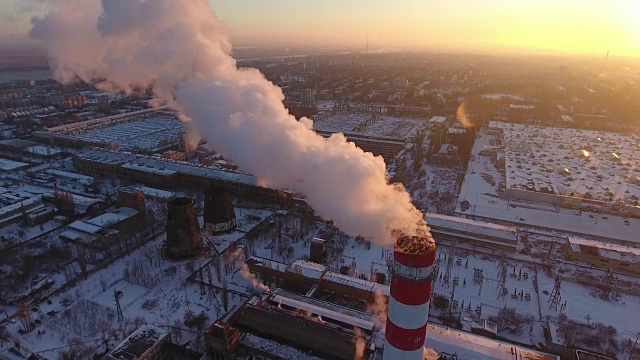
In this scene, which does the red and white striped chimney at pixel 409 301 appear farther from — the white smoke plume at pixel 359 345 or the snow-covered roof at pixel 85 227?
the snow-covered roof at pixel 85 227

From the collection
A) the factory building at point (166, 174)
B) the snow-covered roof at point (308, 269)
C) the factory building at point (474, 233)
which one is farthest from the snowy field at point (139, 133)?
the factory building at point (474, 233)

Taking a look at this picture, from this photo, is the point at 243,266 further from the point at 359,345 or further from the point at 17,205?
the point at 17,205

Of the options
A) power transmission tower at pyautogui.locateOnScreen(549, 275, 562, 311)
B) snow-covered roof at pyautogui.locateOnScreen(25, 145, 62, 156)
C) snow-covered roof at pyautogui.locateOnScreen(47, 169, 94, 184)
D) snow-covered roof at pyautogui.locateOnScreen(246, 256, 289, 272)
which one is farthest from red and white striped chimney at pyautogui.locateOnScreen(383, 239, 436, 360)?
snow-covered roof at pyautogui.locateOnScreen(25, 145, 62, 156)

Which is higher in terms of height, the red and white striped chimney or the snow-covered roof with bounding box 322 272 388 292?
the red and white striped chimney

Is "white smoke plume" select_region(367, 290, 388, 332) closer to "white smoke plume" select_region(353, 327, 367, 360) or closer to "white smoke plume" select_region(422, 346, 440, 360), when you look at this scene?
"white smoke plume" select_region(353, 327, 367, 360)

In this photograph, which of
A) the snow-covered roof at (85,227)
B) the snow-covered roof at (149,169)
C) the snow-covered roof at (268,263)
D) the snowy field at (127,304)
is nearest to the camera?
the snowy field at (127,304)

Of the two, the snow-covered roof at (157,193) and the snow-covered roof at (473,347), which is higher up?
the snow-covered roof at (473,347)

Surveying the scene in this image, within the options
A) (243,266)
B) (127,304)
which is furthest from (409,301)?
(127,304)
